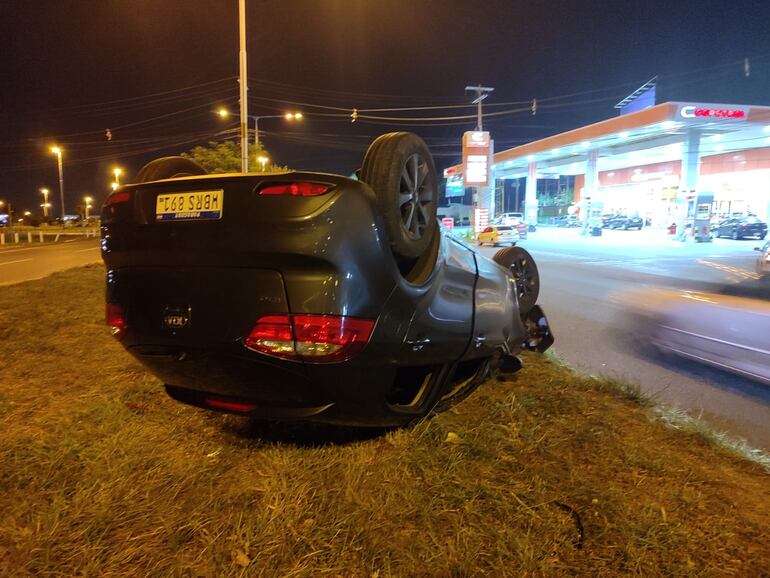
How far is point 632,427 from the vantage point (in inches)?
131

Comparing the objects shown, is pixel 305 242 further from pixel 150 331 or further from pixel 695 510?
pixel 695 510

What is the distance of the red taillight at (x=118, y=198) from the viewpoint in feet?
8.31

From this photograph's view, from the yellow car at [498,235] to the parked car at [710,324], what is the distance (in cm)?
1796

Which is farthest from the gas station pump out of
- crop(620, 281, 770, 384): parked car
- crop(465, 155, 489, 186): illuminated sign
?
crop(620, 281, 770, 384): parked car

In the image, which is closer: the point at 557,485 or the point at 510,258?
the point at 557,485

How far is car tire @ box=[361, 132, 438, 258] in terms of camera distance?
2553 millimetres

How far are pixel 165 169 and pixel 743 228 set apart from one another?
39268 millimetres

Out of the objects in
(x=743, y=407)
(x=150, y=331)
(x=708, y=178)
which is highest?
(x=708, y=178)

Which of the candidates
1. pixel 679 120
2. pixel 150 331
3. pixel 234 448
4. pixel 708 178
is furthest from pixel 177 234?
pixel 708 178

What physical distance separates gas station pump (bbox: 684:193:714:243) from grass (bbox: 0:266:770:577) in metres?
32.5

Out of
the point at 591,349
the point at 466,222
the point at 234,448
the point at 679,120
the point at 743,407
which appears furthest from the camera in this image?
the point at 466,222

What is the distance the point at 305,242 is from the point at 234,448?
1.43m

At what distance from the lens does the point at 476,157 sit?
39.1 meters

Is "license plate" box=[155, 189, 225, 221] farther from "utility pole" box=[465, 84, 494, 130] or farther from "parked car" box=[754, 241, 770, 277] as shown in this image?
"utility pole" box=[465, 84, 494, 130]
